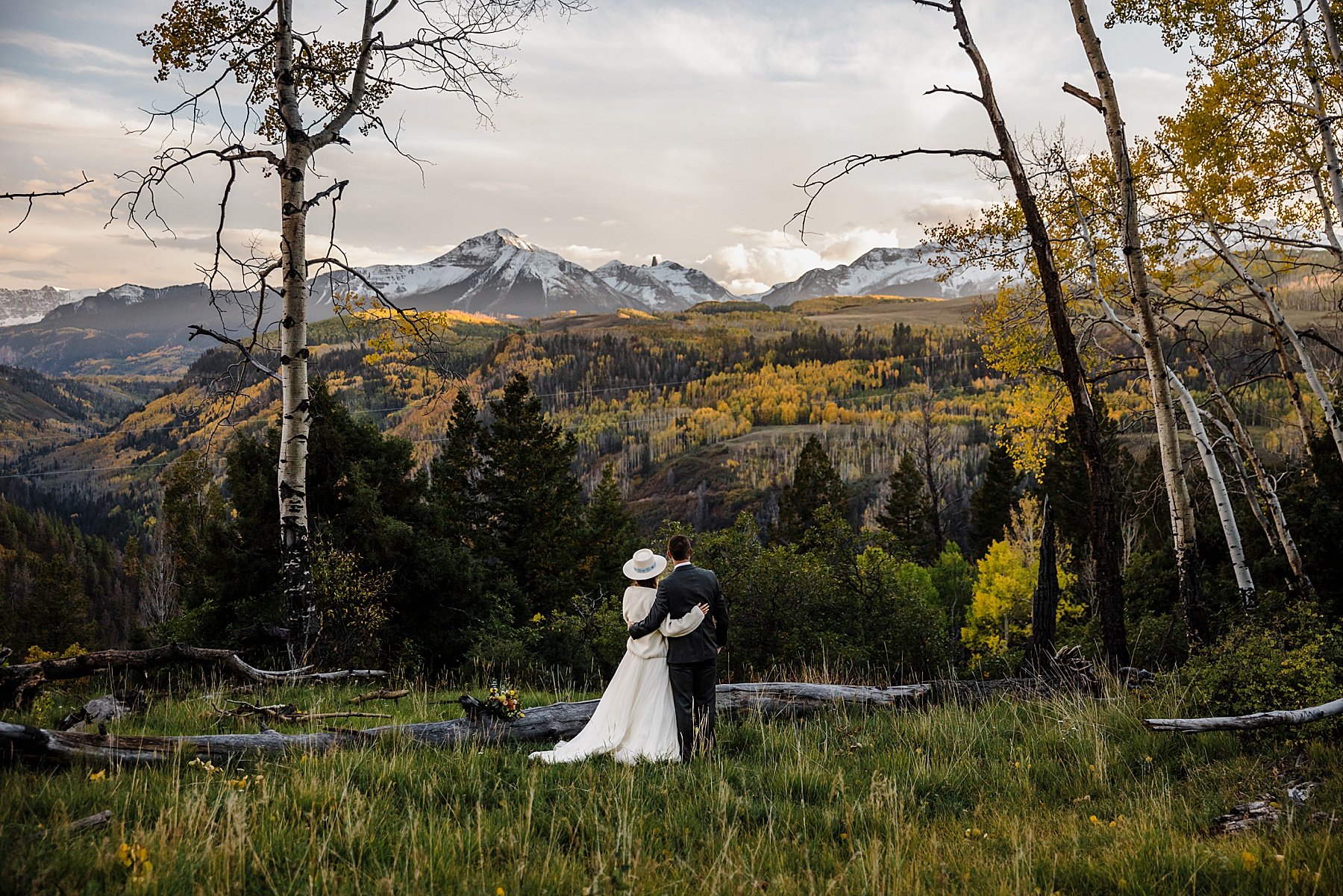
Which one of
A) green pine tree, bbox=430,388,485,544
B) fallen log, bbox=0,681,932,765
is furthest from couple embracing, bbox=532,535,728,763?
green pine tree, bbox=430,388,485,544

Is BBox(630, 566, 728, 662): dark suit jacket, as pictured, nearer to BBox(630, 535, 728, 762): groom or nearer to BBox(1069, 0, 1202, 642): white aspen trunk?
BBox(630, 535, 728, 762): groom

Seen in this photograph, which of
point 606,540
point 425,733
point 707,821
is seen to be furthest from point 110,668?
point 606,540

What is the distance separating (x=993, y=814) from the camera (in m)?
4.47

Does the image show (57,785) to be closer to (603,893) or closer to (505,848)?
(505,848)

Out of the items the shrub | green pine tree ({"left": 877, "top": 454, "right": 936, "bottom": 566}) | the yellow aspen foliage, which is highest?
the shrub

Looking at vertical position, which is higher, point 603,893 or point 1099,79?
point 1099,79

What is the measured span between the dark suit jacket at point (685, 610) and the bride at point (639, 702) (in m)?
0.08

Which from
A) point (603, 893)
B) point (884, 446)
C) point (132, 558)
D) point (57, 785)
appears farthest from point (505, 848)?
point (884, 446)

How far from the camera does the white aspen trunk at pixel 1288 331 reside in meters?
10.1

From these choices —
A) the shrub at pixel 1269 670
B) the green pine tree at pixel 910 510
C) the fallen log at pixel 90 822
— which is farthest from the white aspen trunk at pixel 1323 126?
the green pine tree at pixel 910 510

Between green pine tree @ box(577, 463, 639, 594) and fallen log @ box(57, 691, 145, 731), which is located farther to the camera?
green pine tree @ box(577, 463, 639, 594)

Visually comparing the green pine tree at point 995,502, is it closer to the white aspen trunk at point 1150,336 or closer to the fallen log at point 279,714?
the white aspen trunk at point 1150,336

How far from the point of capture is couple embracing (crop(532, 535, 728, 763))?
638 centimetres

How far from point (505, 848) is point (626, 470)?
171525 millimetres
